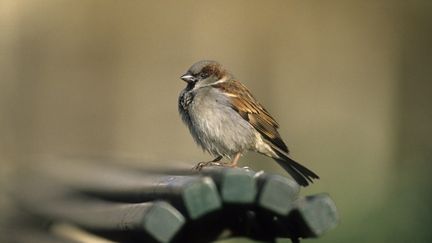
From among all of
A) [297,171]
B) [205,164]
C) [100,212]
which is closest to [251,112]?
[297,171]

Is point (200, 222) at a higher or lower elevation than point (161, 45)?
higher

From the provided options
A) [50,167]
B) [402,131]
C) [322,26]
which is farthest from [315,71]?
[50,167]

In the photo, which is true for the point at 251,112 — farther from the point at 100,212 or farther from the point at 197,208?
the point at 197,208

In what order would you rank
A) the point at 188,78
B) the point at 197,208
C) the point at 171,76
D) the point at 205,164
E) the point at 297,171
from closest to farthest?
the point at 197,208, the point at 205,164, the point at 297,171, the point at 188,78, the point at 171,76

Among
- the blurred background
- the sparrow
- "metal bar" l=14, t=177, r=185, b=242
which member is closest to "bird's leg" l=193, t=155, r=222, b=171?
the sparrow

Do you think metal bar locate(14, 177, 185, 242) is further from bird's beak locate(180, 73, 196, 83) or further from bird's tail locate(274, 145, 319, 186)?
bird's beak locate(180, 73, 196, 83)

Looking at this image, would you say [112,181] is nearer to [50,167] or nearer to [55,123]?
[50,167]

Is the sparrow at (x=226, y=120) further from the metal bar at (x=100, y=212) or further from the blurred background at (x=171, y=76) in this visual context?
the blurred background at (x=171, y=76)
